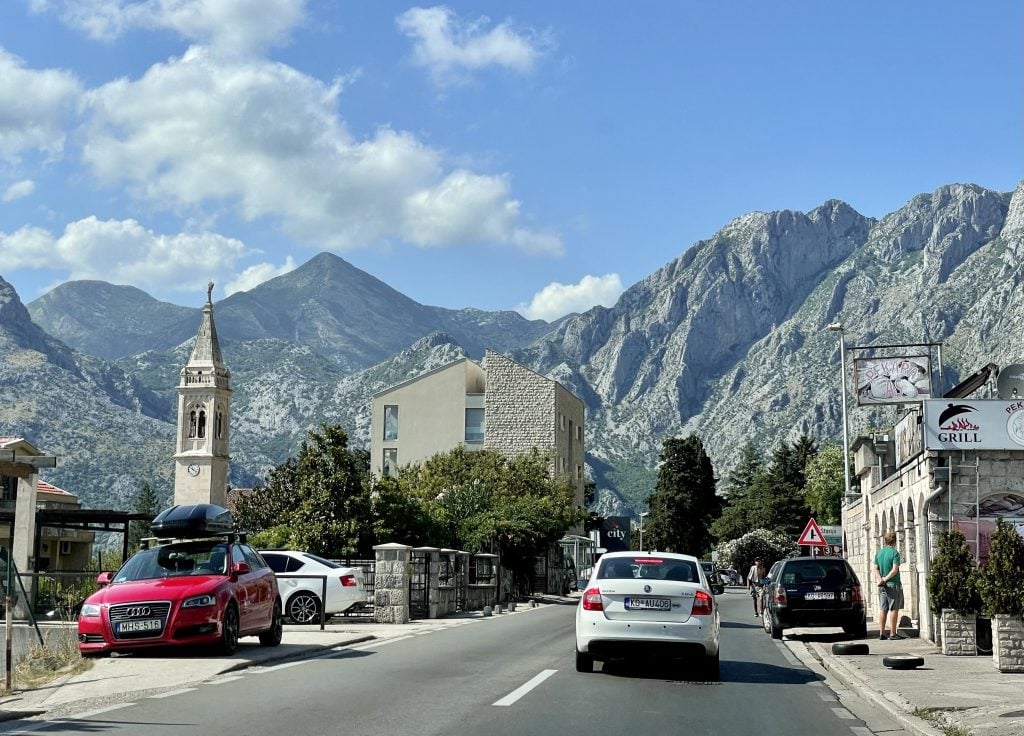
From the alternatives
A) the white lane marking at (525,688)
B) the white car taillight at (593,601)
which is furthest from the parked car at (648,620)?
the white lane marking at (525,688)

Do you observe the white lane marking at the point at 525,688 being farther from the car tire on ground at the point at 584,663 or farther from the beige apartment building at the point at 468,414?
the beige apartment building at the point at 468,414

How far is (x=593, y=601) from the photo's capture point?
1460 centimetres

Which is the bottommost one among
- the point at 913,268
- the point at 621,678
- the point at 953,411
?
the point at 621,678

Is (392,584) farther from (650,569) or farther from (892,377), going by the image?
(892,377)

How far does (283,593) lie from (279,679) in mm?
11459

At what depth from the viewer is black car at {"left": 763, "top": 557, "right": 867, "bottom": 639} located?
22688 millimetres

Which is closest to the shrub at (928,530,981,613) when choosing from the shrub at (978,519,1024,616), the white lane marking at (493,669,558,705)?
the shrub at (978,519,1024,616)

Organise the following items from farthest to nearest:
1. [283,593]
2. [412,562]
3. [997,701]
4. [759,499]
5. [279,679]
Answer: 1. [759,499]
2. [412,562]
3. [283,593]
4. [279,679]
5. [997,701]

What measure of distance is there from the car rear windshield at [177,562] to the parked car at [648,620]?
550 centimetres

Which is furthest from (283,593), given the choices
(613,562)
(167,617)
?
(613,562)

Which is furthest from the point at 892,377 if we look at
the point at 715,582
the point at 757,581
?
the point at 715,582

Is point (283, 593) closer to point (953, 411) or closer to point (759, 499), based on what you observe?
point (953, 411)

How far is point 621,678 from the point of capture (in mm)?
14312

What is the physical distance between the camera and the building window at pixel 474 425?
85.2 meters
